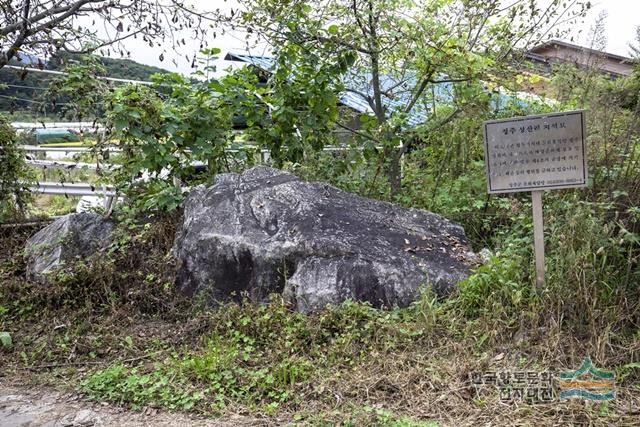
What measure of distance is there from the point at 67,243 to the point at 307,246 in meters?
2.58

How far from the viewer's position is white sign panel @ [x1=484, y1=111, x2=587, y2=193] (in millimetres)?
3924

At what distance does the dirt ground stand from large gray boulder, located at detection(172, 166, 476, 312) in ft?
4.44

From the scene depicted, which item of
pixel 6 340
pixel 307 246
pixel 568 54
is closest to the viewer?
pixel 6 340

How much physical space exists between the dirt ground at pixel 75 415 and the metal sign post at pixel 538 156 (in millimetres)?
2370

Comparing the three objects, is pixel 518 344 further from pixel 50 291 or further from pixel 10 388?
pixel 50 291

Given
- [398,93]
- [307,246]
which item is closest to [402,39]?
[398,93]

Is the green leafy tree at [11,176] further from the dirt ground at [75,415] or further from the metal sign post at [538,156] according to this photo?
the metal sign post at [538,156]

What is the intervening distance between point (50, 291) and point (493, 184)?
4021mm

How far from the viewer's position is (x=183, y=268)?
516cm

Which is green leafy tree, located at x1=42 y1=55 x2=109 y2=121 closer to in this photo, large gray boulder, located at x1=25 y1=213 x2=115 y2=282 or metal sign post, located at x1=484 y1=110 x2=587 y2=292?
large gray boulder, located at x1=25 y1=213 x2=115 y2=282

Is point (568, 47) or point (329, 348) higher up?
point (568, 47)

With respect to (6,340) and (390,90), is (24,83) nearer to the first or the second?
(6,340)

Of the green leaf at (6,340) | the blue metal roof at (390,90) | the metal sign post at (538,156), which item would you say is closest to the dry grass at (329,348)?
the green leaf at (6,340)

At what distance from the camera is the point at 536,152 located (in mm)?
4035
